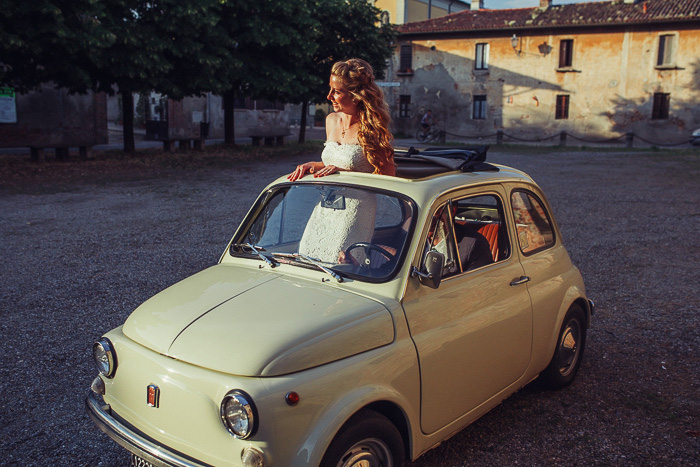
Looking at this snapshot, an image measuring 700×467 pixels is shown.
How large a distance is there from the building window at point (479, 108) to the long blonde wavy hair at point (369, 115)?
4267 centimetres

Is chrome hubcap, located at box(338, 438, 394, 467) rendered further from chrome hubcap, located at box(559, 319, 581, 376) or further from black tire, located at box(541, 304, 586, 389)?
chrome hubcap, located at box(559, 319, 581, 376)

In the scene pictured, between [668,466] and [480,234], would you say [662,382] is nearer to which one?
[668,466]

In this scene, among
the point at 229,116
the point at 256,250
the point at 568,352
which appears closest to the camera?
the point at 256,250

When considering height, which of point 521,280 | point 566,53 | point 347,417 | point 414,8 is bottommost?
point 347,417

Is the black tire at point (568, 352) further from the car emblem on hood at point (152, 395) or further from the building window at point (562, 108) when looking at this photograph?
the building window at point (562, 108)

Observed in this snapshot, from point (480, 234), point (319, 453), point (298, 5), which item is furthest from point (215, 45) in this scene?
point (319, 453)

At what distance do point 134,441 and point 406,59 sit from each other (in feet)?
157

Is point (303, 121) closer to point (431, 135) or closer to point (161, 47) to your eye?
point (431, 135)

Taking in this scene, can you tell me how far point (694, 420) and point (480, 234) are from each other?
6.19ft

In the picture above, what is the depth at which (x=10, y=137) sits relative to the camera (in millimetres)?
22188

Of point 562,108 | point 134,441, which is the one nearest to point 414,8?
point 562,108

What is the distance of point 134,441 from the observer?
9.35 feet

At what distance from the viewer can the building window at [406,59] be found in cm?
4778

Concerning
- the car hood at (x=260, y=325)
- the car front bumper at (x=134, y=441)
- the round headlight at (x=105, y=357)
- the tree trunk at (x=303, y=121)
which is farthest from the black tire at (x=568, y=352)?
the tree trunk at (x=303, y=121)
